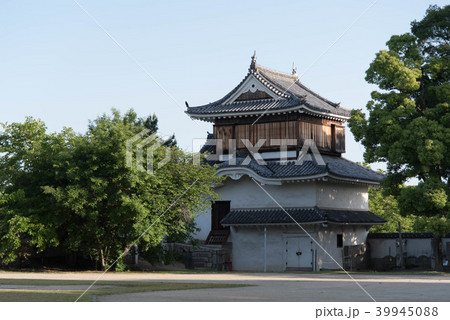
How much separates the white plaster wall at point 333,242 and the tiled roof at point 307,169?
3233 mm

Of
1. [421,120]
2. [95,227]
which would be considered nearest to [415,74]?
[421,120]

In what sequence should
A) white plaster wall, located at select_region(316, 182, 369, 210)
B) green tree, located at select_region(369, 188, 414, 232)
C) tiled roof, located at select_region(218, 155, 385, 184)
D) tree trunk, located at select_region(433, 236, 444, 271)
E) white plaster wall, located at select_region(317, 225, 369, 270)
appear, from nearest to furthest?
tree trunk, located at select_region(433, 236, 444, 271), white plaster wall, located at select_region(317, 225, 369, 270), tiled roof, located at select_region(218, 155, 385, 184), white plaster wall, located at select_region(316, 182, 369, 210), green tree, located at select_region(369, 188, 414, 232)

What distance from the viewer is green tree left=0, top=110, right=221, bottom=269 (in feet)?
101

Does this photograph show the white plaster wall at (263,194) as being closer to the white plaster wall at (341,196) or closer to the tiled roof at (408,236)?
the white plaster wall at (341,196)

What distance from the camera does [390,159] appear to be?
30.9m

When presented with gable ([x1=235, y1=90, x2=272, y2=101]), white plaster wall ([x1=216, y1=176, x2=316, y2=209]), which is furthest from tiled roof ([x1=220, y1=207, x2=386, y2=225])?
gable ([x1=235, y1=90, x2=272, y2=101])

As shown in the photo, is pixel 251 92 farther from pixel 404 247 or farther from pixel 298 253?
pixel 404 247

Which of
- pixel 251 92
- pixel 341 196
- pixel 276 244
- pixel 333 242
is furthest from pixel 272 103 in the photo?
pixel 333 242

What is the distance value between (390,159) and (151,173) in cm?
1179

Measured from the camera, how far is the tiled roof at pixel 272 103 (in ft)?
130

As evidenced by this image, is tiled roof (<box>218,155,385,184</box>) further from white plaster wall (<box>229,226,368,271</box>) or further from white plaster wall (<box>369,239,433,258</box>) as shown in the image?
white plaster wall (<box>369,239,433,258</box>)

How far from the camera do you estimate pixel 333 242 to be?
37719 millimetres

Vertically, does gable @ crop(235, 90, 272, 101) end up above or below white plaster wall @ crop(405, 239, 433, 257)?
above

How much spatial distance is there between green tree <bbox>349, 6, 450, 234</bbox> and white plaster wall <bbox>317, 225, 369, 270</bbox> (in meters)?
5.41
